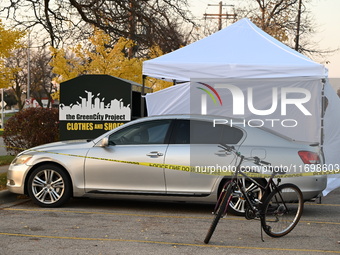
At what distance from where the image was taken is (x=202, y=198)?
911 centimetres

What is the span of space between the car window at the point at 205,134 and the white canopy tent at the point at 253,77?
274cm

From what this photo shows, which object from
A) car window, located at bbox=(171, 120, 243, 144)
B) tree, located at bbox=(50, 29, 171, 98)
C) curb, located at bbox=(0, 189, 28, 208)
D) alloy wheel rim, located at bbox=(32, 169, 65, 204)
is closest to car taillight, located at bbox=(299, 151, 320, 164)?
car window, located at bbox=(171, 120, 243, 144)

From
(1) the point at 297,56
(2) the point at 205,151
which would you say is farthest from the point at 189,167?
(1) the point at 297,56

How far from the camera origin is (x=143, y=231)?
7.74 metres

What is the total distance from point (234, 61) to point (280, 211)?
5.08m

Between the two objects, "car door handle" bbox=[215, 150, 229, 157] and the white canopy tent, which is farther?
the white canopy tent

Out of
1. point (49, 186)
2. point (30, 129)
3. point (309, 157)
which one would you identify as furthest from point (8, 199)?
point (30, 129)

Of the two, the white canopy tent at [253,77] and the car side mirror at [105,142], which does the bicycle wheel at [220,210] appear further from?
the white canopy tent at [253,77]

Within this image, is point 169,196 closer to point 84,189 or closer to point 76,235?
point 84,189

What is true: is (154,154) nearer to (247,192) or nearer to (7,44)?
(247,192)

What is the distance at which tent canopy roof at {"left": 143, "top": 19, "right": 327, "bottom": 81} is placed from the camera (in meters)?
11.6

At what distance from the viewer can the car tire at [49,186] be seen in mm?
9492

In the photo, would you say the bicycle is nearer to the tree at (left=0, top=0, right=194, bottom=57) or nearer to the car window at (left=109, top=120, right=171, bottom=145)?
the car window at (left=109, top=120, right=171, bottom=145)

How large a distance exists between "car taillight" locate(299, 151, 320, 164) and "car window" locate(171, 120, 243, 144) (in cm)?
96
